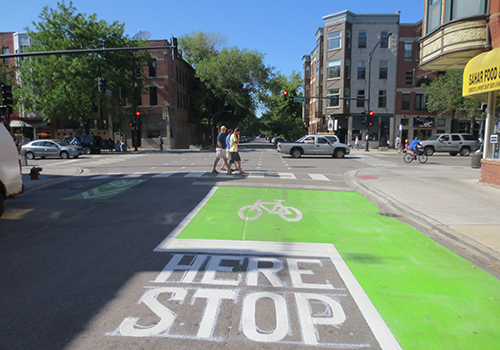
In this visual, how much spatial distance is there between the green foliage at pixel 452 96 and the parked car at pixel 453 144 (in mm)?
7226

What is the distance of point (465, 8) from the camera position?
11789mm

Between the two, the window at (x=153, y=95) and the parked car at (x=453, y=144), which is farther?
the window at (x=153, y=95)

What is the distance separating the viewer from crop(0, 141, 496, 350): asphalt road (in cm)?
324

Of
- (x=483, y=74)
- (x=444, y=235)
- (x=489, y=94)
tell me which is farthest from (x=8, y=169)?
(x=489, y=94)

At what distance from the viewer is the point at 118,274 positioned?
4586 millimetres

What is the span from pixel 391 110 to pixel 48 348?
49.2 metres

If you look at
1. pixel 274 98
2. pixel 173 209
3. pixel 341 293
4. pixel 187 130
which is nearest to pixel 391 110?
pixel 274 98

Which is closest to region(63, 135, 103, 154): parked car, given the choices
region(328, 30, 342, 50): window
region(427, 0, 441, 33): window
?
region(427, 0, 441, 33): window

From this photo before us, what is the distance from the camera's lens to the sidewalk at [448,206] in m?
6.12

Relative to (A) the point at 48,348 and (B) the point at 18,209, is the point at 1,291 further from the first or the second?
(B) the point at 18,209

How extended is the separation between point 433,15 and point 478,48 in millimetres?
2683

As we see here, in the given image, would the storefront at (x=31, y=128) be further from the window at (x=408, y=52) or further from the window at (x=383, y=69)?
the window at (x=408, y=52)

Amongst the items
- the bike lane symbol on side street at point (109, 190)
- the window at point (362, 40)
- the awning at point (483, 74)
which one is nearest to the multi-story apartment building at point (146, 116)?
the window at point (362, 40)

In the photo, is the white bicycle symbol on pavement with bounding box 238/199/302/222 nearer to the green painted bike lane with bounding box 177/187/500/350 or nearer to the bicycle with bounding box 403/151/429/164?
the green painted bike lane with bounding box 177/187/500/350
